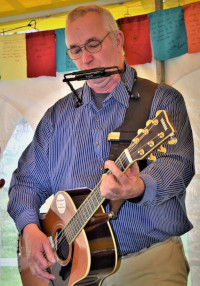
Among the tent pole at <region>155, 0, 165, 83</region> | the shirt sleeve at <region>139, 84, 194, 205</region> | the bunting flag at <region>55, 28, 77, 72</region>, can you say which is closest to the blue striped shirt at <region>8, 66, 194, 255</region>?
the shirt sleeve at <region>139, 84, 194, 205</region>

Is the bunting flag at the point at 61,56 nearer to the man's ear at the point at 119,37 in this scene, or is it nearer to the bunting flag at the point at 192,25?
the bunting flag at the point at 192,25

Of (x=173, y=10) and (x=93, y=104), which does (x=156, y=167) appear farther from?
(x=173, y=10)

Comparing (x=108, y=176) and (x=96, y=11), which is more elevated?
(x=96, y=11)

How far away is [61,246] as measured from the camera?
1812 millimetres

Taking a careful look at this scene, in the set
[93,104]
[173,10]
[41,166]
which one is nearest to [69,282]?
[41,166]

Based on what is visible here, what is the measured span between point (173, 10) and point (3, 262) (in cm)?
211

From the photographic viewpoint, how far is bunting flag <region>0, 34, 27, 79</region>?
3.09m

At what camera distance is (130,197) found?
143 cm

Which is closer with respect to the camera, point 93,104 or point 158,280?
point 158,280

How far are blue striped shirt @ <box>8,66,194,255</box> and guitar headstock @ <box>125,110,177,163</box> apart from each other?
0.16 m

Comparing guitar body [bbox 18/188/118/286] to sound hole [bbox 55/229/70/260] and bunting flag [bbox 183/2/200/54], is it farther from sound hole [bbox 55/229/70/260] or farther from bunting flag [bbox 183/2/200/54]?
bunting flag [bbox 183/2/200/54]

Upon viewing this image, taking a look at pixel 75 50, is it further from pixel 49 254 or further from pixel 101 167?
pixel 49 254

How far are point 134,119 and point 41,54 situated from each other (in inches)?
59.2

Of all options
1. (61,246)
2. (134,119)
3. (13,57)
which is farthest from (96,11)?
(13,57)
